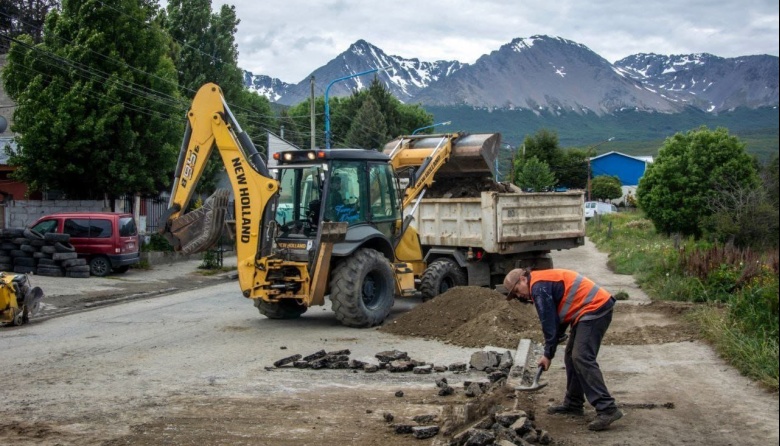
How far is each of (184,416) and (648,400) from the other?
15.2ft

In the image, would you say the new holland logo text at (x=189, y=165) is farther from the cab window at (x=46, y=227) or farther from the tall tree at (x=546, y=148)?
the tall tree at (x=546, y=148)

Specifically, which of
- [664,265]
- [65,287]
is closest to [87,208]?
[65,287]

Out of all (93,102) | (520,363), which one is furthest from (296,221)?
(93,102)

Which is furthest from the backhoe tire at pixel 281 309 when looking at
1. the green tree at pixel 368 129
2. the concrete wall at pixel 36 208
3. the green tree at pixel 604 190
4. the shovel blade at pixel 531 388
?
the green tree at pixel 604 190

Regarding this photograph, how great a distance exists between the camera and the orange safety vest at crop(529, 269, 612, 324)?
7.62 m

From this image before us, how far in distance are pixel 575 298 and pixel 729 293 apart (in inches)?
315

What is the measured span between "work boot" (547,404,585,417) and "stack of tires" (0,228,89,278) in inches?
704

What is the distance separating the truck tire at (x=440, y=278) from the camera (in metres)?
16.3

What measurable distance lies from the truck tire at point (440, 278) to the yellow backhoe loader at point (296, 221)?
3.92ft

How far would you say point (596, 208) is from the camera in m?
67.4

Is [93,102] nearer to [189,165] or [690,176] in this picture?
[189,165]

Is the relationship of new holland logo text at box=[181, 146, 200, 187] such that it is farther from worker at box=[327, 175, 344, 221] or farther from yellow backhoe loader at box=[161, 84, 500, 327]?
worker at box=[327, 175, 344, 221]

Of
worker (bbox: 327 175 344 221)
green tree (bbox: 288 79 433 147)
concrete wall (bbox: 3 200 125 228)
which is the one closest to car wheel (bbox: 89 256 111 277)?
concrete wall (bbox: 3 200 125 228)

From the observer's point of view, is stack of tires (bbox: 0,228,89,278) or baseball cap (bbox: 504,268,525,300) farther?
stack of tires (bbox: 0,228,89,278)
